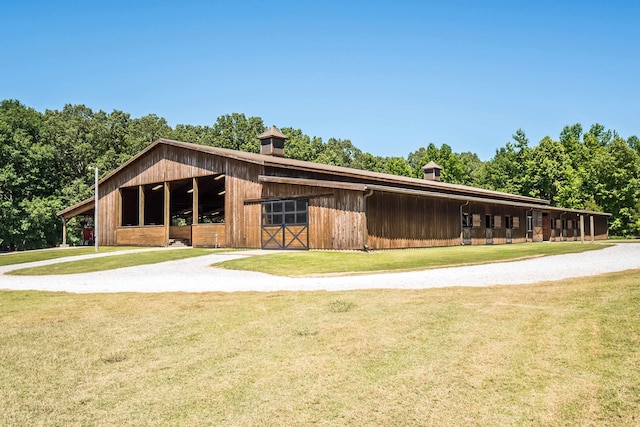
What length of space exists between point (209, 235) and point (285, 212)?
5754 mm

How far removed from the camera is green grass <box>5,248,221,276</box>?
1886 cm

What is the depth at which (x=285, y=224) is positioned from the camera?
82.0 feet

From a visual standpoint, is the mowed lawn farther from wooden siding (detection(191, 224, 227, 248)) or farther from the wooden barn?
wooden siding (detection(191, 224, 227, 248))

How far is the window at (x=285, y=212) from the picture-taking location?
24.4m

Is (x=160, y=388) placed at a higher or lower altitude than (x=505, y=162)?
lower

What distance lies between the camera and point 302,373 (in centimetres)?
549

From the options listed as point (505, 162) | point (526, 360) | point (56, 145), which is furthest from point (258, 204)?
point (505, 162)

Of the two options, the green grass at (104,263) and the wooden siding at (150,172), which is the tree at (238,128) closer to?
the wooden siding at (150,172)

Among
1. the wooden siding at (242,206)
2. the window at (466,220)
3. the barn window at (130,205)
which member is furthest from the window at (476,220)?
the barn window at (130,205)

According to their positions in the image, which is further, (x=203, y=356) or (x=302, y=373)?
(x=203, y=356)

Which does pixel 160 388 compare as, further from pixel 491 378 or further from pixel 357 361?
pixel 491 378

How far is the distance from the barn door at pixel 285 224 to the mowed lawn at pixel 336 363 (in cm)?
1529

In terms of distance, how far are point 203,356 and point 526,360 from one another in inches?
148

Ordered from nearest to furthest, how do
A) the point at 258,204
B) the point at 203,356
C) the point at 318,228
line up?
the point at 203,356
the point at 318,228
the point at 258,204
